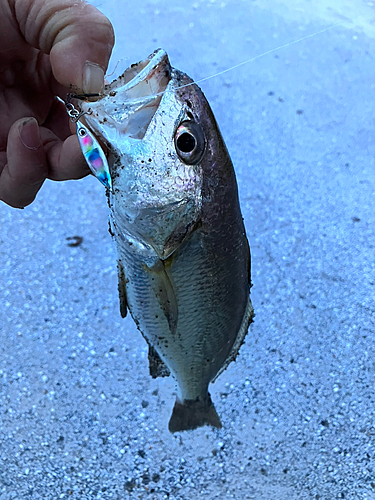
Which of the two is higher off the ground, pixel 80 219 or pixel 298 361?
pixel 80 219

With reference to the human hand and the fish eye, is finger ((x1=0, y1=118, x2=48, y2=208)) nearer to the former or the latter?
the human hand

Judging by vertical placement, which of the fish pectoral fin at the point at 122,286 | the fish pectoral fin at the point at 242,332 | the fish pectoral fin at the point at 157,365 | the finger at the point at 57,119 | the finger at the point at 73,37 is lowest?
the fish pectoral fin at the point at 157,365

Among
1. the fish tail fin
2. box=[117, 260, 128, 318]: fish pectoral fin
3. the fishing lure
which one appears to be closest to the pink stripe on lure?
the fishing lure

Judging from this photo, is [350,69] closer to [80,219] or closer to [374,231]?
[374,231]

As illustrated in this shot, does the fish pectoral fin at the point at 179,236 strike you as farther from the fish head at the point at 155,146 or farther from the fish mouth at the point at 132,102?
the fish mouth at the point at 132,102

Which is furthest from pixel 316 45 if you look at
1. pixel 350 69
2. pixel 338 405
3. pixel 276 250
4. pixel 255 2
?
pixel 338 405

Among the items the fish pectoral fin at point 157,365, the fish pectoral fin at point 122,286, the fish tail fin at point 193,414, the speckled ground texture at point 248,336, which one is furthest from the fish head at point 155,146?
the speckled ground texture at point 248,336

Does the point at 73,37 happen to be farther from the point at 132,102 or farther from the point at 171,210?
the point at 171,210
